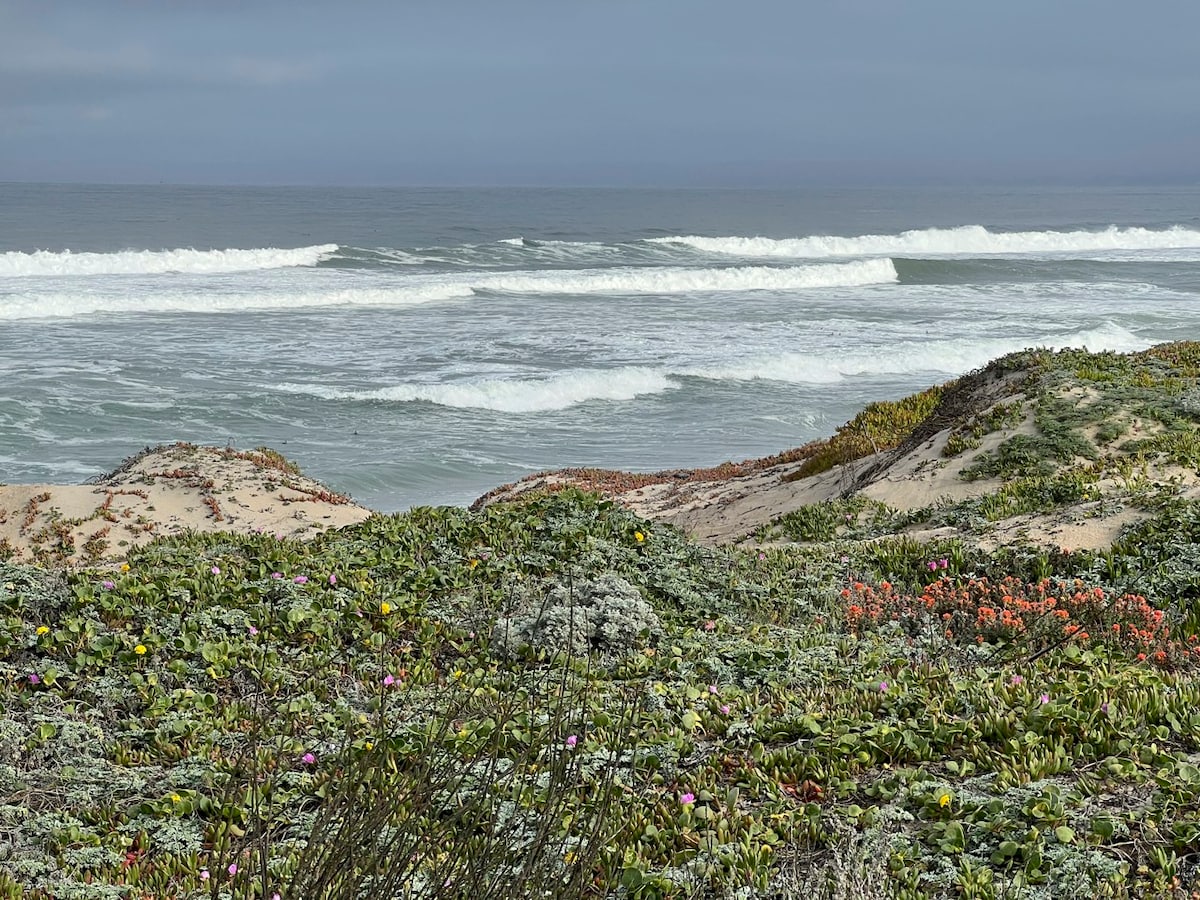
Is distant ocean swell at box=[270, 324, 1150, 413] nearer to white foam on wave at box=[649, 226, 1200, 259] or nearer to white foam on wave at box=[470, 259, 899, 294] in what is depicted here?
white foam on wave at box=[470, 259, 899, 294]

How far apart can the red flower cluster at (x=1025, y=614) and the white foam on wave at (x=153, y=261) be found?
4994 centimetres

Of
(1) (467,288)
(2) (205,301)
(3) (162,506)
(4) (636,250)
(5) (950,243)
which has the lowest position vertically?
(3) (162,506)

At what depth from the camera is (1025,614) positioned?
23.1 ft

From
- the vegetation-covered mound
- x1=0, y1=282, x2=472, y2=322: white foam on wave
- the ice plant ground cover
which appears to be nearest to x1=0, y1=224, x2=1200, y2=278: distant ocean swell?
x1=0, y1=282, x2=472, y2=322: white foam on wave

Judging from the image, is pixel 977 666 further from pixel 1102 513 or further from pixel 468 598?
pixel 1102 513

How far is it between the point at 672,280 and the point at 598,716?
152ft

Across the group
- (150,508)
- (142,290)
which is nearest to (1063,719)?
(150,508)

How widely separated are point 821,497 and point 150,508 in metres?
9.08

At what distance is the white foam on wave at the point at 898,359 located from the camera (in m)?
28.1

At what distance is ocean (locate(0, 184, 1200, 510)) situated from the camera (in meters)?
21.9

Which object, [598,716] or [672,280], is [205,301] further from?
[598,716]

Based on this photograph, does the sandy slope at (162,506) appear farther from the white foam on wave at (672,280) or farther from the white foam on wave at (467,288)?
the white foam on wave at (672,280)

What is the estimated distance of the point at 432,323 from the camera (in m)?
37.0

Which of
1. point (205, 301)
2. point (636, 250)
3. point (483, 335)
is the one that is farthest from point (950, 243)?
point (205, 301)
